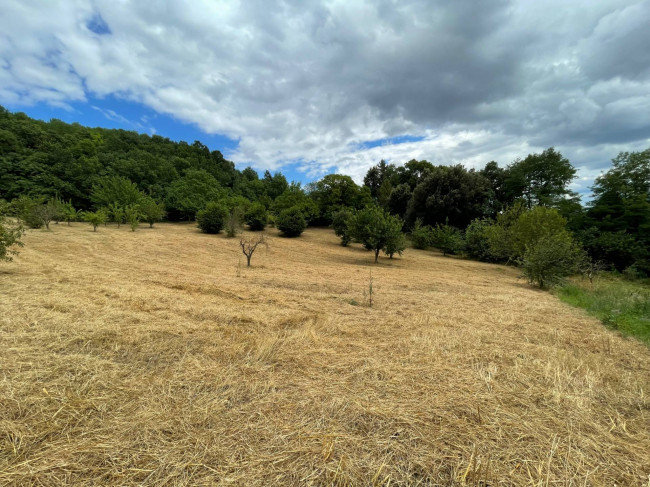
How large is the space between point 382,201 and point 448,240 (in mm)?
19014

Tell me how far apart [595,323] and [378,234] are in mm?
11116

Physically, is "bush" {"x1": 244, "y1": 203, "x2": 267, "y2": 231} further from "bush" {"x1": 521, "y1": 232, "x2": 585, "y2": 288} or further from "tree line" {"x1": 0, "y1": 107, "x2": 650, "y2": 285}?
"bush" {"x1": 521, "y1": 232, "x2": 585, "y2": 288}

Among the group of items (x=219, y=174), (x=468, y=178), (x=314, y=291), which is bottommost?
(x=314, y=291)

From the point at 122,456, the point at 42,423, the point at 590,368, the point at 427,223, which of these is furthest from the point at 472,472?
the point at 427,223

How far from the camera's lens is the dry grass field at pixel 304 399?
5.64ft

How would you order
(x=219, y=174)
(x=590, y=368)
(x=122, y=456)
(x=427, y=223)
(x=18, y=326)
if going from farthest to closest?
(x=219, y=174), (x=427, y=223), (x=18, y=326), (x=590, y=368), (x=122, y=456)

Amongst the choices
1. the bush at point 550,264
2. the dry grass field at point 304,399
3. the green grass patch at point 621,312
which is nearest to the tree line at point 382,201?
the bush at point 550,264

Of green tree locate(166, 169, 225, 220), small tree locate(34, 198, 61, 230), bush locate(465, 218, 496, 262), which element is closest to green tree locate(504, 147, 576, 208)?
bush locate(465, 218, 496, 262)

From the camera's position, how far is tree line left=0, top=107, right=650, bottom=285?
16953 millimetres

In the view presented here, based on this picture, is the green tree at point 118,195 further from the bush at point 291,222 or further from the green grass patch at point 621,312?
the green grass patch at point 621,312

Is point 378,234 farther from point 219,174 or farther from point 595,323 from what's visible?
point 219,174

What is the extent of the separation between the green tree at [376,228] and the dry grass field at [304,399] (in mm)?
11354

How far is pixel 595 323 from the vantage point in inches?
214

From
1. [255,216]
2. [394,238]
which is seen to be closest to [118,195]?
[255,216]
